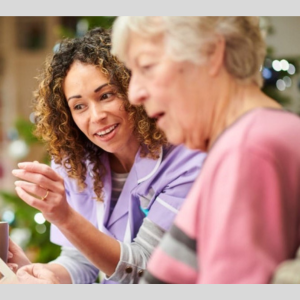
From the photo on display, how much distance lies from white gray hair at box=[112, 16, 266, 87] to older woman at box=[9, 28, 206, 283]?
1.56 ft

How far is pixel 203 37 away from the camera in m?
0.80

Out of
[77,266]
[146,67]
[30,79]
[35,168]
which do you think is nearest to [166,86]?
[146,67]

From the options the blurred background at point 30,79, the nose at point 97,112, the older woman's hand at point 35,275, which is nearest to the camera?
the older woman's hand at point 35,275

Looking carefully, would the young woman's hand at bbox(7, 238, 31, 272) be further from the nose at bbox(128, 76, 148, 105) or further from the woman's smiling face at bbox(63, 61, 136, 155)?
the nose at bbox(128, 76, 148, 105)

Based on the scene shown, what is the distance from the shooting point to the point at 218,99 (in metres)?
0.83

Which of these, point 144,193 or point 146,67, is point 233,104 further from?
point 144,193

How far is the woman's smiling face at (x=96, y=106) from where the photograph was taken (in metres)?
1.38

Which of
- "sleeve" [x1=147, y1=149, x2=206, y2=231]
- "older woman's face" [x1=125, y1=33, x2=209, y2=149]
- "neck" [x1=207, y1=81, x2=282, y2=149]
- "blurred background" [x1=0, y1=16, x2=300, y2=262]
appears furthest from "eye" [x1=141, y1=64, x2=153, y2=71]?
"sleeve" [x1=147, y1=149, x2=206, y2=231]

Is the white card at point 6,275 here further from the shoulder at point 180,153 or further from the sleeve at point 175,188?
the shoulder at point 180,153

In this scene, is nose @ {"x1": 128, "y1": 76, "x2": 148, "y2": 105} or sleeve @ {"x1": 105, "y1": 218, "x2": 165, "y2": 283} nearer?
nose @ {"x1": 128, "y1": 76, "x2": 148, "y2": 105}

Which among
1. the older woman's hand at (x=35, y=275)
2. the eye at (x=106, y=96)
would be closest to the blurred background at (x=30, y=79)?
the eye at (x=106, y=96)

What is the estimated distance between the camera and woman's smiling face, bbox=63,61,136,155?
138cm

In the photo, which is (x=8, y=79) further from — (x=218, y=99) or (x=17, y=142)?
(x=218, y=99)

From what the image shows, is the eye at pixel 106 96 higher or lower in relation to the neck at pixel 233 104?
lower
